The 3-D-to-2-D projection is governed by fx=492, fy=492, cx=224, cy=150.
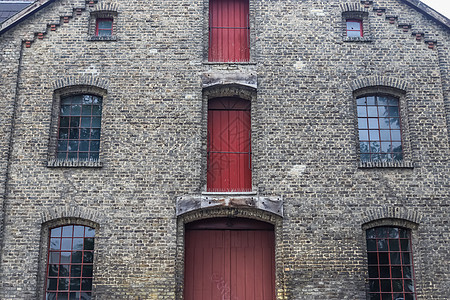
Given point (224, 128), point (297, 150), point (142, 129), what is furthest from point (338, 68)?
point (142, 129)

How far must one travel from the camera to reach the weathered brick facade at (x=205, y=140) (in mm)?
11156

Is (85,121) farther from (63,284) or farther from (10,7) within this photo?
(10,7)

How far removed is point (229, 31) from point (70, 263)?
700 centimetres

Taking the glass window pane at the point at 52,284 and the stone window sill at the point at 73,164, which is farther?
the stone window sill at the point at 73,164

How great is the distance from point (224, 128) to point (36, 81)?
4.84 m

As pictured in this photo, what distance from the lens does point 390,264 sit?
446 inches

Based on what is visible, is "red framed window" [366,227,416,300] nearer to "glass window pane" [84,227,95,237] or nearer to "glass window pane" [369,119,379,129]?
"glass window pane" [369,119,379,129]

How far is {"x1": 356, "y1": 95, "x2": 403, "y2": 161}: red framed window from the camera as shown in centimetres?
1209

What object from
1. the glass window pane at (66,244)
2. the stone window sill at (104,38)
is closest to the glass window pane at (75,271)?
the glass window pane at (66,244)

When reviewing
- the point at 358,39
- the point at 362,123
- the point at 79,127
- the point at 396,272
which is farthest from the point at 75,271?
the point at 358,39

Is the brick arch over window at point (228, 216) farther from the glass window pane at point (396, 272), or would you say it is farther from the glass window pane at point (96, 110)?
the glass window pane at point (96, 110)

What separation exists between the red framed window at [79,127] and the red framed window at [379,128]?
6543mm

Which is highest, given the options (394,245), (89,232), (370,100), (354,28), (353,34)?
(354,28)

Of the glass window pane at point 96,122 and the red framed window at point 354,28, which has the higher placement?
the red framed window at point 354,28
